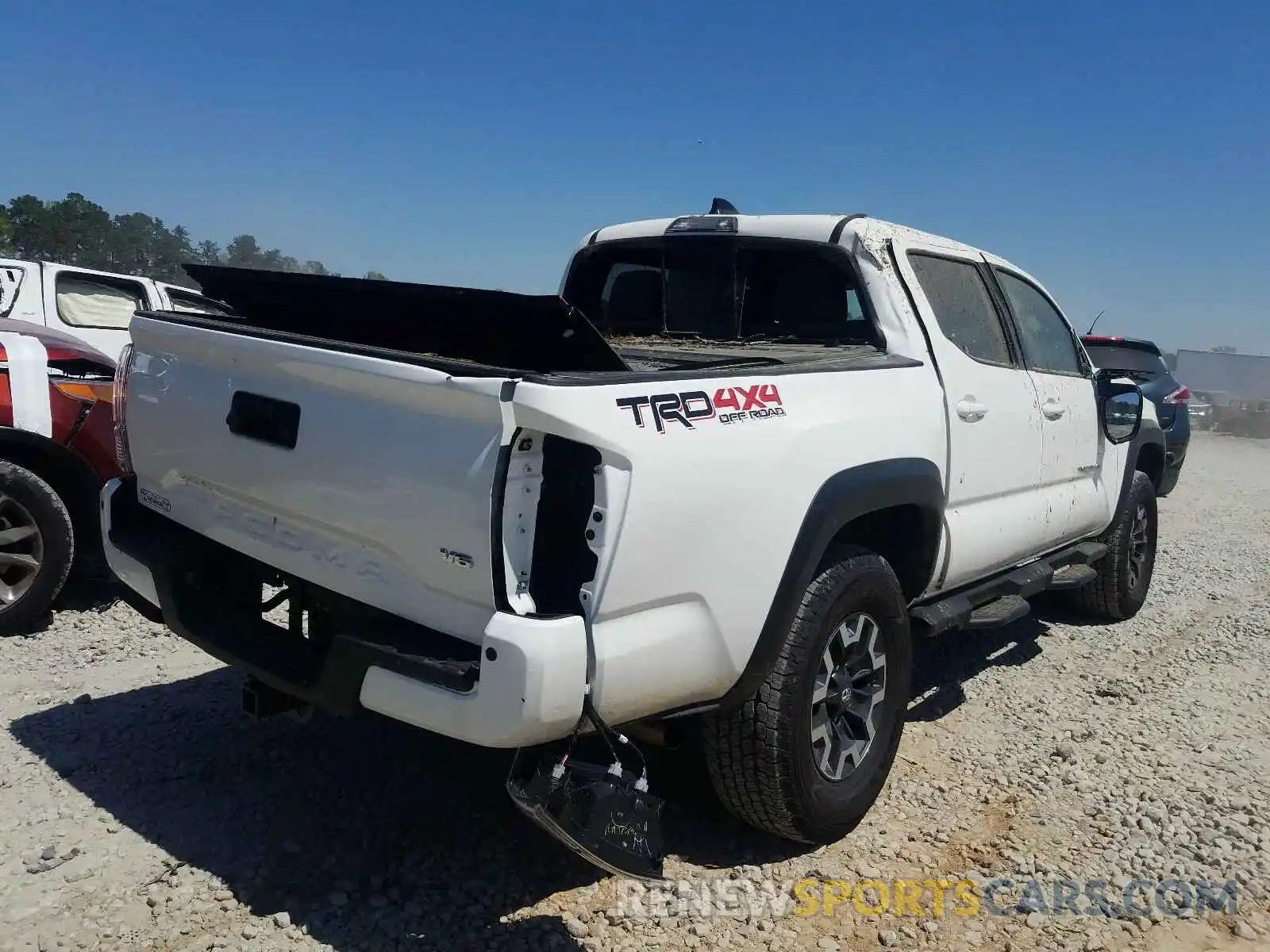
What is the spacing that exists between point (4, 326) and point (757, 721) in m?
4.85

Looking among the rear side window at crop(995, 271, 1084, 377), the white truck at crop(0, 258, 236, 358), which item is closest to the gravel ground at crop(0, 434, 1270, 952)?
the rear side window at crop(995, 271, 1084, 377)

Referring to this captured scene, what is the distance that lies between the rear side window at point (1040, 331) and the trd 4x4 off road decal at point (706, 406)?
2.41 metres

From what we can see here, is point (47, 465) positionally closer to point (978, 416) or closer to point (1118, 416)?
point (978, 416)

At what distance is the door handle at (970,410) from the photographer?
3875mm

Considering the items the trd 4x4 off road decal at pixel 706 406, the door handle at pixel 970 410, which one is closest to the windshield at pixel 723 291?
the door handle at pixel 970 410

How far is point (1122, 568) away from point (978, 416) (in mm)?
2703

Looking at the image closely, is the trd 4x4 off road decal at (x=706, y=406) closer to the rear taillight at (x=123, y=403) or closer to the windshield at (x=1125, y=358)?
the rear taillight at (x=123, y=403)

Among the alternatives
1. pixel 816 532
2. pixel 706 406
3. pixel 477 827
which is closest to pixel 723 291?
pixel 816 532

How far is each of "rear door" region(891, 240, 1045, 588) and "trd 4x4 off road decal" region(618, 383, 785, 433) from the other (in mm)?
1292

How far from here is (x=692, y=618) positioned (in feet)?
8.42

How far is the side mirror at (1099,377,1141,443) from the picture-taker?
17.9ft

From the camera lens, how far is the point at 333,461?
2.59 meters

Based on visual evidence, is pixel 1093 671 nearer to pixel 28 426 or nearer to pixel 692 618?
pixel 692 618

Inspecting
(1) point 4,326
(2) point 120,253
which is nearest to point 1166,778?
(1) point 4,326
